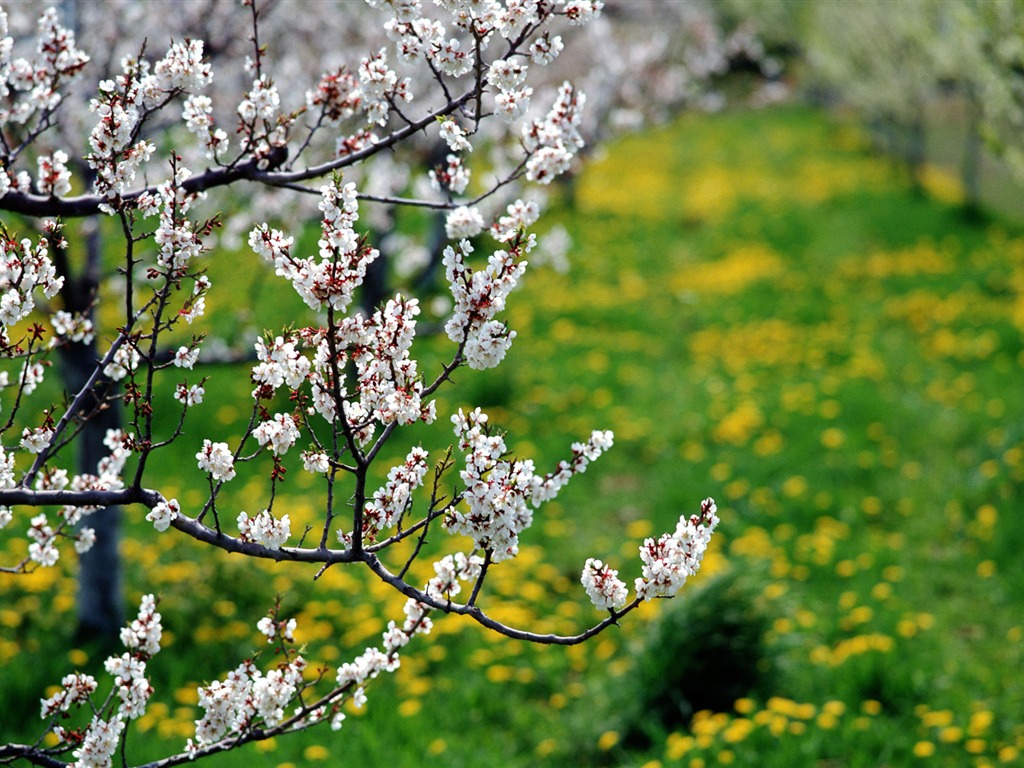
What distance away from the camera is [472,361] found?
207cm

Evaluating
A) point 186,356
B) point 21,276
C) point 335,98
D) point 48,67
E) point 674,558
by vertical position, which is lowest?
point 674,558

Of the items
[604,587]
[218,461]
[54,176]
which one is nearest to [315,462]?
[218,461]

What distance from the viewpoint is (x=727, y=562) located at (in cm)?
527

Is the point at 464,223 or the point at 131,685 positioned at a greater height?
the point at 464,223

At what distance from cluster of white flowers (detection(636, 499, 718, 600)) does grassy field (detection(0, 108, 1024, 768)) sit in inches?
90.1

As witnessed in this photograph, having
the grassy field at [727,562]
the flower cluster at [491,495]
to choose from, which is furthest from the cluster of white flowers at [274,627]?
the grassy field at [727,562]

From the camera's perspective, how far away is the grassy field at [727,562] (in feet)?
15.0

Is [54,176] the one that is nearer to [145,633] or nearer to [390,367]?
[390,367]

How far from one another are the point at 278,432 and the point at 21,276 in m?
0.64

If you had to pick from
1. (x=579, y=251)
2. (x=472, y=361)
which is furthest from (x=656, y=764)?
(x=579, y=251)

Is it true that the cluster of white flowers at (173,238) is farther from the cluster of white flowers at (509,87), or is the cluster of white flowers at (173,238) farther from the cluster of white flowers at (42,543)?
the cluster of white flowers at (42,543)

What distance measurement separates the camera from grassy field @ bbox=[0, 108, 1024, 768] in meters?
4.57

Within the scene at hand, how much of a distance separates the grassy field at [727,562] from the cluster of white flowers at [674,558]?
7.51 feet

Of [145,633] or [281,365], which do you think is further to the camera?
[145,633]
